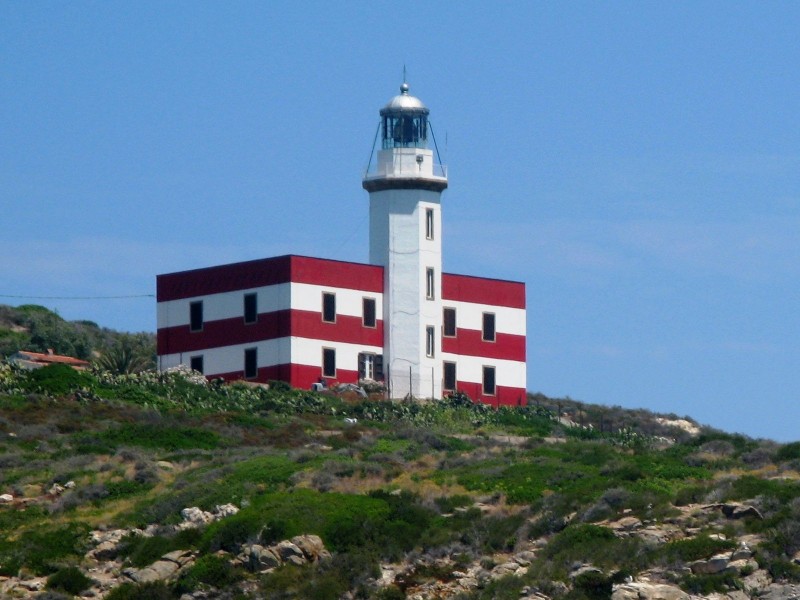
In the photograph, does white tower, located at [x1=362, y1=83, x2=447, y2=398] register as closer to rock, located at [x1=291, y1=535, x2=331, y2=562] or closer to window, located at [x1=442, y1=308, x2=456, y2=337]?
window, located at [x1=442, y1=308, x2=456, y2=337]

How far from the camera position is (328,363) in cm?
6769

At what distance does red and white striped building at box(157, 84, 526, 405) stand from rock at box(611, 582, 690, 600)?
1192 inches

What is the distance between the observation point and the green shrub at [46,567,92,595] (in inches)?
1592

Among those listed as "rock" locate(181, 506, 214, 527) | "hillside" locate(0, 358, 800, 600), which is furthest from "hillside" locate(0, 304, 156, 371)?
"rock" locate(181, 506, 214, 527)

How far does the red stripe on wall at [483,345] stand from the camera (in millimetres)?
70625

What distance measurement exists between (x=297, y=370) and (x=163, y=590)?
87.7ft

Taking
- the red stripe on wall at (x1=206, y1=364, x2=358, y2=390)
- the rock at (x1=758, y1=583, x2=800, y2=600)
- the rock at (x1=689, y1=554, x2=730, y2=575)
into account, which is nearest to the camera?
the rock at (x1=758, y1=583, x2=800, y2=600)

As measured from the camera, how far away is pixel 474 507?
43.2 metres

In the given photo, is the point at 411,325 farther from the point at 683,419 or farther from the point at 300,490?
the point at 300,490

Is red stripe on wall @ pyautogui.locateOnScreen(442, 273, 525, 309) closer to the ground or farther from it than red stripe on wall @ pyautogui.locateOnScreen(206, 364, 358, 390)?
farther from it

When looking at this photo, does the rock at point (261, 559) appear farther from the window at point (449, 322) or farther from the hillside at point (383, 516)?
the window at point (449, 322)

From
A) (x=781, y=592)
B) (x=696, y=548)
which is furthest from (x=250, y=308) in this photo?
(x=781, y=592)

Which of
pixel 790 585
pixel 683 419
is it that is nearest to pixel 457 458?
pixel 790 585

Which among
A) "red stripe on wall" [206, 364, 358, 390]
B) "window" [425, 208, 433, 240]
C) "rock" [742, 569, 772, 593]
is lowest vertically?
"rock" [742, 569, 772, 593]
